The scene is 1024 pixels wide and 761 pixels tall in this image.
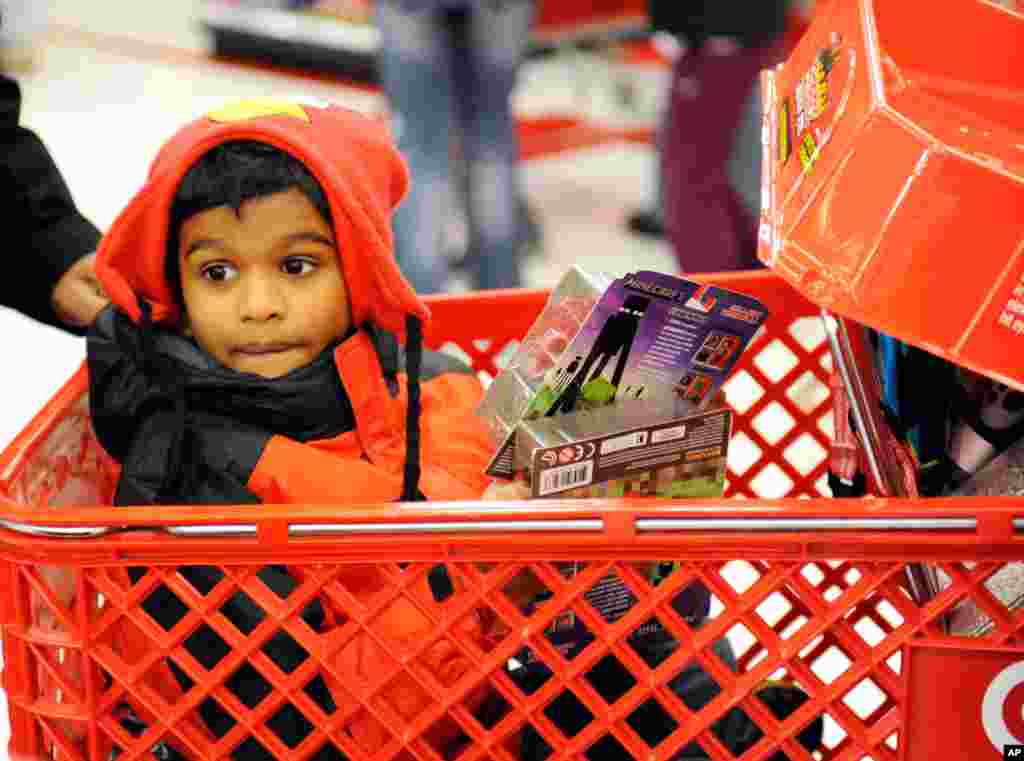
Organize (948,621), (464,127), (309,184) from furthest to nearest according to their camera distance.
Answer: (464,127) < (309,184) < (948,621)

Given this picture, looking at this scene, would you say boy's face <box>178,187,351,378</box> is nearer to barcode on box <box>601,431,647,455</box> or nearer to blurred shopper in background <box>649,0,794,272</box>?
barcode on box <box>601,431,647,455</box>

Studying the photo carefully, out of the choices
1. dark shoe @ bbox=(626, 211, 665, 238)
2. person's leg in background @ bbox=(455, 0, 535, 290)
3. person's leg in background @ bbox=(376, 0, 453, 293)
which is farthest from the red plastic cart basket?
dark shoe @ bbox=(626, 211, 665, 238)

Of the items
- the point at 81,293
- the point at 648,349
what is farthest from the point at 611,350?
the point at 81,293

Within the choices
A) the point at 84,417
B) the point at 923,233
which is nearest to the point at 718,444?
the point at 923,233

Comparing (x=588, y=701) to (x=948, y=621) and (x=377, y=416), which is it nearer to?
(x=948, y=621)

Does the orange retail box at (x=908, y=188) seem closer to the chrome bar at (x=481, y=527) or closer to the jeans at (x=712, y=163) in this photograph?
the chrome bar at (x=481, y=527)

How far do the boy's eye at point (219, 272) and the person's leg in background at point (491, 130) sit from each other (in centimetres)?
172

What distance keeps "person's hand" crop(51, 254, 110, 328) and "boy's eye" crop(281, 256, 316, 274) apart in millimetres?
294

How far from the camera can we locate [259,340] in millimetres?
1438

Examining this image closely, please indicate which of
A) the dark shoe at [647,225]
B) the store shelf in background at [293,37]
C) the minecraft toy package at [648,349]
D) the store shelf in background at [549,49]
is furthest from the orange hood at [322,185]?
the store shelf in background at [293,37]

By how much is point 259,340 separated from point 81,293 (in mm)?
308

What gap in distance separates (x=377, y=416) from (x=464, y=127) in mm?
1884

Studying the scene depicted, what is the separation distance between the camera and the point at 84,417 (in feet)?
4.88

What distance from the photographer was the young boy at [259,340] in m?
1.37
